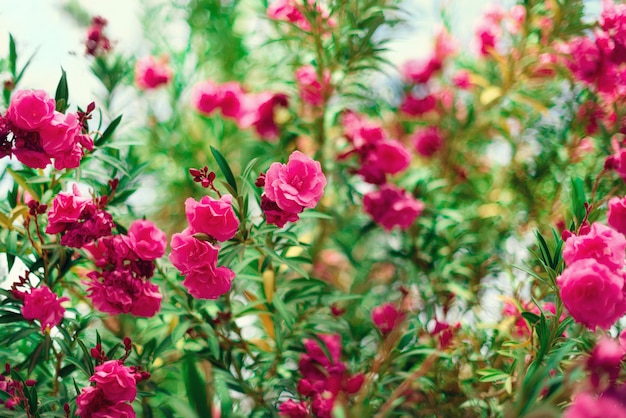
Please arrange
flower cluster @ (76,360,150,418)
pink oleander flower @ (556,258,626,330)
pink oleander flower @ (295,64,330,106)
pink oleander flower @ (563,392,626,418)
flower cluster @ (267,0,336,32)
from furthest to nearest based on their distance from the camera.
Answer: pink oleander flower @ (295,64,330,106) < flower cluster @ (267,0,336,32) < flower cluster @ (76,360,150,418) < pink oleander flower @ (556,258,626,330) < pink oleander flower @ (563,392,626,418)

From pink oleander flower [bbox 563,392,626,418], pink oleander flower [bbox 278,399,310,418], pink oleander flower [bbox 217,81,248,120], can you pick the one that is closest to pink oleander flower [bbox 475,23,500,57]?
pink oleander flower [bbox 217,81,248,120]

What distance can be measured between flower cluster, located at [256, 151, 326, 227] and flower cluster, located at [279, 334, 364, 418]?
35cm

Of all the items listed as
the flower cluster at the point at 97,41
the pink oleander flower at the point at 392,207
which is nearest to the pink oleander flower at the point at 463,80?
the pink oleander flower at the point at 392,207

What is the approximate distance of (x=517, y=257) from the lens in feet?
5.46

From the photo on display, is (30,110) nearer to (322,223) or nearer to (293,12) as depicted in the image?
(293,12)

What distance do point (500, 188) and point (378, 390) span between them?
86 centimetres

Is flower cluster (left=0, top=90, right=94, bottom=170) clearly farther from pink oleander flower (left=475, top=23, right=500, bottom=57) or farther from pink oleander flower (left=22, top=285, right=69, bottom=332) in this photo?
pink oleander flower (left=475, top=23, right=500, bottom=57)

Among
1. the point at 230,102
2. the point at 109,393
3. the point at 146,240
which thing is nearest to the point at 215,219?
the point at 146,240

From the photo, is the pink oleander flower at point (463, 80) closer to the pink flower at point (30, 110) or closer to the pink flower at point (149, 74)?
the pink flower at point (149, 74)

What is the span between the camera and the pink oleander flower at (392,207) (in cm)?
154

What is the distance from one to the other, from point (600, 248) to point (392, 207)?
0.67 m

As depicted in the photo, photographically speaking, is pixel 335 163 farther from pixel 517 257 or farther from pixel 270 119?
pixel 517 257

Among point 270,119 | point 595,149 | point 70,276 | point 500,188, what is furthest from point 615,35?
point 70,276

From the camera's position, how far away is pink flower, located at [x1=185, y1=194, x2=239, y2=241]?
96 centimetres
